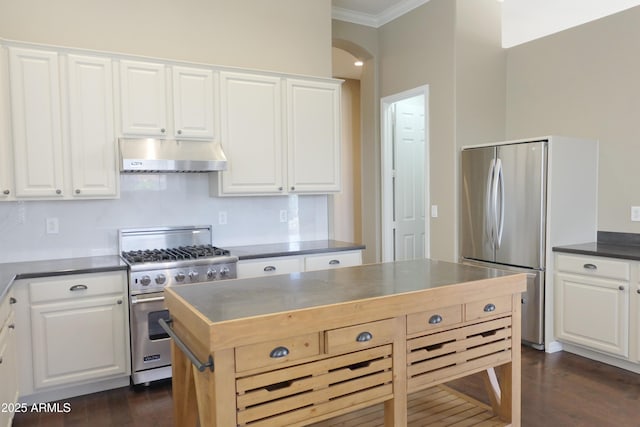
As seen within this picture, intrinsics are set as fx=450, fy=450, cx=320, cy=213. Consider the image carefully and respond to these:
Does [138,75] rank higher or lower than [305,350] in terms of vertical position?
higher

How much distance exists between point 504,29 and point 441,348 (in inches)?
152

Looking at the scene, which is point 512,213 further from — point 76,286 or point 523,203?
point 76,286

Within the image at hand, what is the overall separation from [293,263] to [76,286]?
1.56 m

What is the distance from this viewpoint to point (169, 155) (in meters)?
3.34

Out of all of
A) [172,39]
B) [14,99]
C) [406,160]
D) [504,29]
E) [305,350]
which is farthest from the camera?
[406,160]

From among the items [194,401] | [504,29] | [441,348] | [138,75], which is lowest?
[194,401]

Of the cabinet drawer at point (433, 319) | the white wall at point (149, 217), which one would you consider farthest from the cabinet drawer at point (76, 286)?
the cabinet drawer at point (433, 319)

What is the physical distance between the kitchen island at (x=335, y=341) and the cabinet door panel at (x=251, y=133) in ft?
4.96

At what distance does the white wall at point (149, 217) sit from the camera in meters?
3.26

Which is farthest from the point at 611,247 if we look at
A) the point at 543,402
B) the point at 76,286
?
the point at 76,286

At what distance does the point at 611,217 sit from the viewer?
388 cm

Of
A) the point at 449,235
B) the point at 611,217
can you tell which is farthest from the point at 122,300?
the point at 611,217

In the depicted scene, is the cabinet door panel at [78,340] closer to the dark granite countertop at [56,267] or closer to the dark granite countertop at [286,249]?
the dark granite countertop at [56,267]

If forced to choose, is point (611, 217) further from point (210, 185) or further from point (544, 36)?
point (210, 185)
